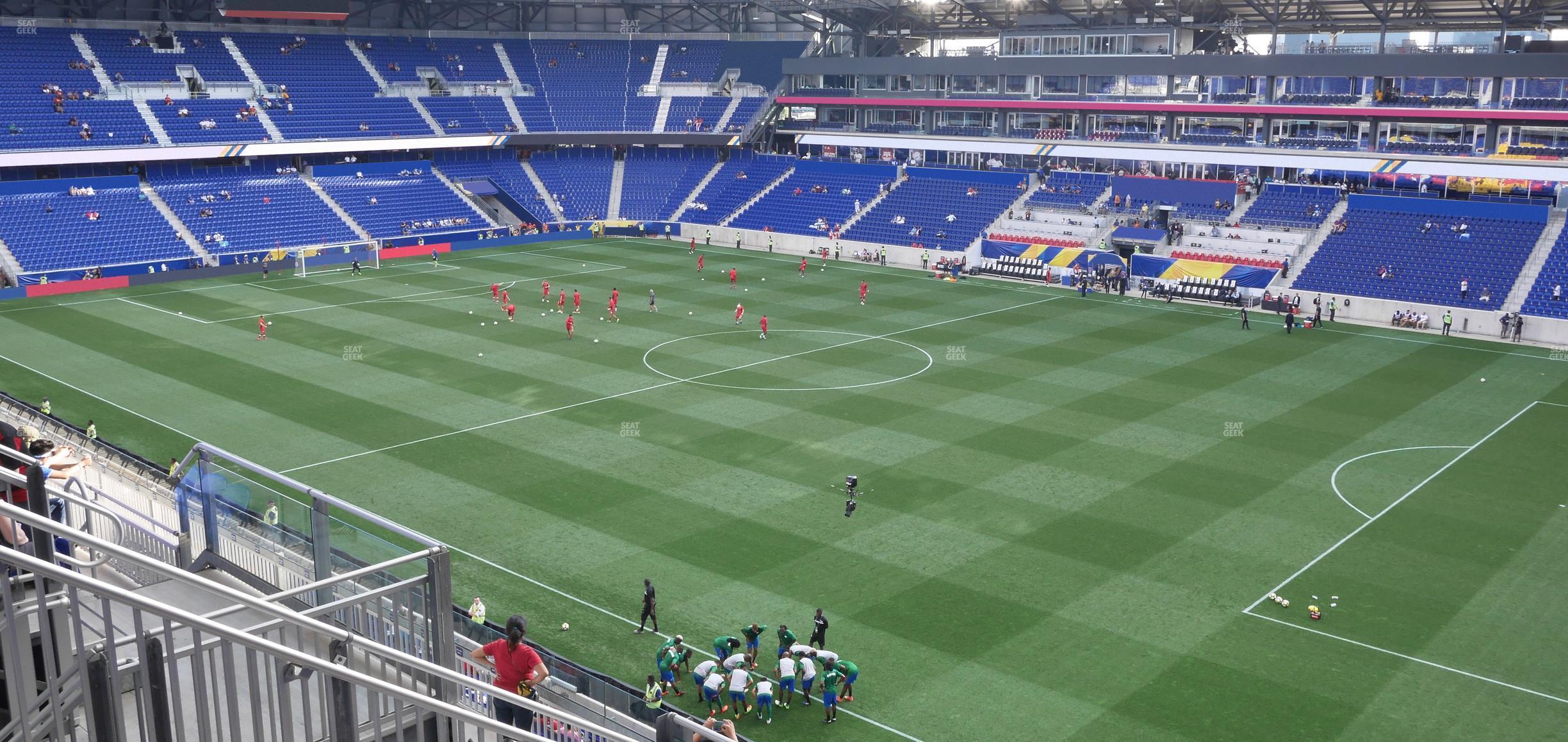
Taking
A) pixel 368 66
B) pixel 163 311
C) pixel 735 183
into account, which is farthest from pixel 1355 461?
pixel 368 66

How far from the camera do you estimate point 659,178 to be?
86625mm

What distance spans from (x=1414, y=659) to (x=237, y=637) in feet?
71.6

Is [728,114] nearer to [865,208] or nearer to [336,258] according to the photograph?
[865,208]

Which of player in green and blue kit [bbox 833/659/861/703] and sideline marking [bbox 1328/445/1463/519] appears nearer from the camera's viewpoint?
player in green and blue kit [bbox 833/659/861/703]

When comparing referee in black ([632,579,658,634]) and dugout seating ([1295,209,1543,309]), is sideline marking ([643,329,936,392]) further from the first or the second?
dugout seating ([1295,209,1543,309])

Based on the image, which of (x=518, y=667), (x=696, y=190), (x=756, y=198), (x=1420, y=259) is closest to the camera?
(x=518, y=667)

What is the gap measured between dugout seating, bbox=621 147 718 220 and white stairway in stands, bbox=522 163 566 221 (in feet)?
13.9

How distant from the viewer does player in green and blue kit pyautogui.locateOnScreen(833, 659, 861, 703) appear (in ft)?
65.2

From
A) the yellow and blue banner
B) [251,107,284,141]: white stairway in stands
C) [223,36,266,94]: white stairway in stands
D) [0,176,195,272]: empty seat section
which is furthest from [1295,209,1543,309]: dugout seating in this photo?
[223,36,266,94]: white stairway in stands

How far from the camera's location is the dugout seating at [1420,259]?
53.1 meters

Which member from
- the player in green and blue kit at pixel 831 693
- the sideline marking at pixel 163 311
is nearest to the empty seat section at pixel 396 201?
the sideline marking at pixel 163 311

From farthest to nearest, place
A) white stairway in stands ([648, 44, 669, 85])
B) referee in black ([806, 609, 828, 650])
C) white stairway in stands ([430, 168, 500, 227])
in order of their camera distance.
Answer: white stairway in stands ([648, 44, 669, 85])
white stairway in stands ([430, 168, 500, 227])
referee in black ([806, 609, 828, 650])

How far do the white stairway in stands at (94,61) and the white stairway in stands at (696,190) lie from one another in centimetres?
3431

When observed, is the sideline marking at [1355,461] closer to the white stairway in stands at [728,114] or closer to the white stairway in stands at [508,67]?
the white stairway in stands at [728,114]
